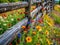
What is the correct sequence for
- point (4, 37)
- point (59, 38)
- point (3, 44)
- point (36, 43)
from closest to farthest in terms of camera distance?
point (3, 44) < point (4, 37) < point (36, 43) < point (59, 38)

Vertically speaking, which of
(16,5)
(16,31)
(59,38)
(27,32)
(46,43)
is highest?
(16,5)

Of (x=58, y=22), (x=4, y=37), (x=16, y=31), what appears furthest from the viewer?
(x=58, y=22)

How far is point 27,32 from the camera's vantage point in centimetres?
430

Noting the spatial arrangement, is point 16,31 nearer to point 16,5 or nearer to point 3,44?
point 16,5

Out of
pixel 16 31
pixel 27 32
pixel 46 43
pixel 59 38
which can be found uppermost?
pixel 16 31

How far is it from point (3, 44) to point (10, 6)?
0.83 meters

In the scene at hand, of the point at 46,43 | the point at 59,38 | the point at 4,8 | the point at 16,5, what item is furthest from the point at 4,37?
the point at 59,38

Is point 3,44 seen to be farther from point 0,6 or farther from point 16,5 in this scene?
point 16,5

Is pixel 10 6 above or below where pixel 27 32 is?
above

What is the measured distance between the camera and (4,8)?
9.86ft

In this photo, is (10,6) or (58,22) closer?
(10,6)

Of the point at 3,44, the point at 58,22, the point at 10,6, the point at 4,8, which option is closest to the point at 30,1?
the point at 10,6

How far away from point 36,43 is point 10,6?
1.07 metres

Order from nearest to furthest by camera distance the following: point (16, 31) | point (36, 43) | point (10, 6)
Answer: point (10, 6), point (16, 31), point (36, 43)
